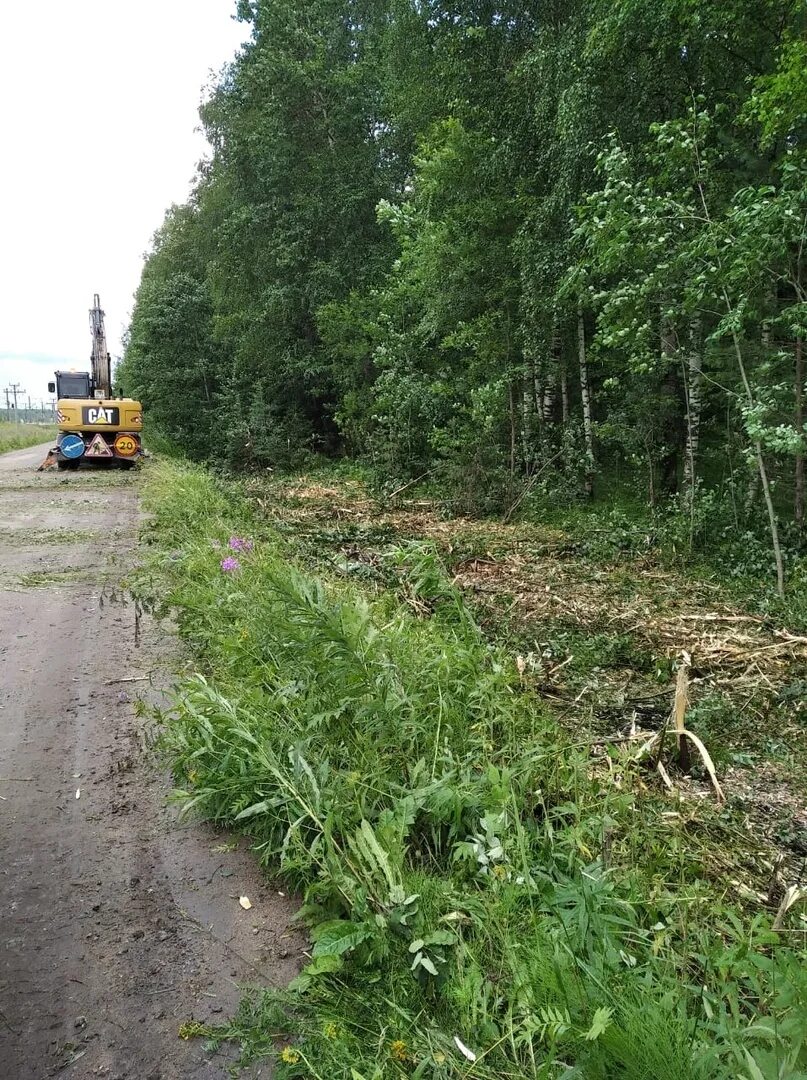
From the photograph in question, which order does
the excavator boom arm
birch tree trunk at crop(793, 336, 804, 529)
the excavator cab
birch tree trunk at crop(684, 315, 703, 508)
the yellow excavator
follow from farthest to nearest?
1. the excavator boom arm
2. the excavator cab
3. the yellow excavator
4. birch tree trunk at crop(684, 315, 703, 508)
5. birch tree trunk at crop(793, 336, 804, 529)

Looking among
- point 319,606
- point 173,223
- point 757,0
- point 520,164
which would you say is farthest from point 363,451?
point 173,223

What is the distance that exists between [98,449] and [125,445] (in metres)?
0.67

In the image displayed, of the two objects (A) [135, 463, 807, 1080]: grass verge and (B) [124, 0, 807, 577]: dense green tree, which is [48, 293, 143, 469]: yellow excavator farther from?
(A) [135, 463, 807, 1080]: grass verge

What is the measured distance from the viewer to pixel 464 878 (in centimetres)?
237

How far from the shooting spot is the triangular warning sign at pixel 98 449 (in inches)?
715

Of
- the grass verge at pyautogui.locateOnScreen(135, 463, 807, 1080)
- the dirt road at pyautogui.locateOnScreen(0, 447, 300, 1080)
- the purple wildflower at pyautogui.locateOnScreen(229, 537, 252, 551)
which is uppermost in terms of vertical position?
the purple wildflower at pyautogui.locateOnScreen(229, 537, 252, 551)

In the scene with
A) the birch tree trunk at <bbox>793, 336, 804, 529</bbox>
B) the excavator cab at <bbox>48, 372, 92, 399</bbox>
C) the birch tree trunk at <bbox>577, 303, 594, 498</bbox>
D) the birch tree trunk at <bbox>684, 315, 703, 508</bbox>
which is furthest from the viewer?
the excavator cab at <bbox>48, 372, 92, 399</bbox>

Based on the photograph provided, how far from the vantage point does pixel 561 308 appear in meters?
10.3

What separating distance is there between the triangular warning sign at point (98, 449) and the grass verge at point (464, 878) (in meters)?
15.9

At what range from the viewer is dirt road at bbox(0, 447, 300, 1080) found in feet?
6.46

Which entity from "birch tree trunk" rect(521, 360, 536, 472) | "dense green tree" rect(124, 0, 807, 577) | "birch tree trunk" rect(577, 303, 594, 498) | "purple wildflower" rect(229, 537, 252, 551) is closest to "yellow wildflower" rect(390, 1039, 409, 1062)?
"purple wildflower" rect(229, 537, 252, 551)

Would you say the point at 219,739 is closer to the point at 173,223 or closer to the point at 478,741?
the point at 478,741

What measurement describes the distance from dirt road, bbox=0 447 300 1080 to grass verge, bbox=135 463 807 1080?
147 millimetres

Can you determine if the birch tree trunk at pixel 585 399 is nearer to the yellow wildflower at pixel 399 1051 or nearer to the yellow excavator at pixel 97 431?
the yellow wildflower at pixel 399 1051
